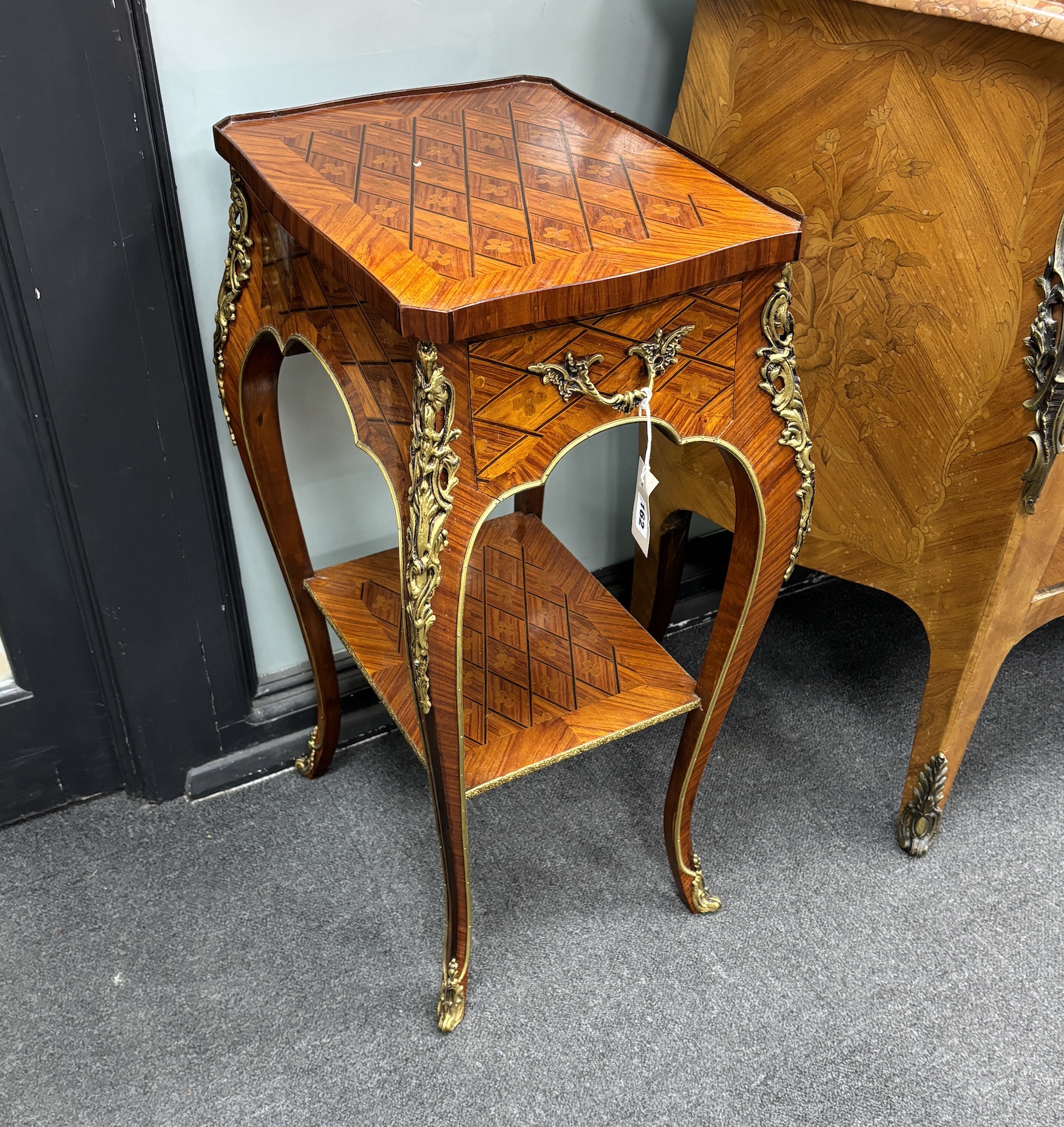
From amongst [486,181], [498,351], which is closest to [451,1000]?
[498,351]

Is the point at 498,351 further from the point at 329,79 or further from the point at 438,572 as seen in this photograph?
the point at 329,79

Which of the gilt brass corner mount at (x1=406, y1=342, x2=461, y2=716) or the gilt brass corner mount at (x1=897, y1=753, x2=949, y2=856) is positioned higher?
the gilt brass corner mount at (x1=406, y1=342, x2=461, y2=716)

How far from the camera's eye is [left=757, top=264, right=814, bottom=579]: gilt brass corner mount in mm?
820

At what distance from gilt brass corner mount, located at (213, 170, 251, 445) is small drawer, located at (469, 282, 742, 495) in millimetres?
343

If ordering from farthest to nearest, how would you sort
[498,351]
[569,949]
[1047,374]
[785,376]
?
[569,949] < [1047,374] < [785,376] < [498,351]

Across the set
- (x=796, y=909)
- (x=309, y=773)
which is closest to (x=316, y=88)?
(x=309, y=773)

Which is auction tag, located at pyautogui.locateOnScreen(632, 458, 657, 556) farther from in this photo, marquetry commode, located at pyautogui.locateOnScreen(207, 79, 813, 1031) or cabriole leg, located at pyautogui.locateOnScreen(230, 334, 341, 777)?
cabriole leg, located at pyautogui.locateOnScreen(230, 334, 341, 777)

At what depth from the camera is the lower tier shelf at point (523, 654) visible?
1035 mm

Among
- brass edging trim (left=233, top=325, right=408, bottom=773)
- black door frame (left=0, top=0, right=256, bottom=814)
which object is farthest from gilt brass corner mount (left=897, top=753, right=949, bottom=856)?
black door frame (left=0, top=0, right=256, bottom=814)

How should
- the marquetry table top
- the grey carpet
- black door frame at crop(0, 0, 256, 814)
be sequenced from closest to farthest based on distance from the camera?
the marquetry table top → black door frame at crop(0, 0, 256, 814) → the grey carpet

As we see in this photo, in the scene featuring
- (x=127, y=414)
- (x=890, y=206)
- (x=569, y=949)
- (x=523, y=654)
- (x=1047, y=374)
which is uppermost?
(x=890, y=206)

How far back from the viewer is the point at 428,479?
76 centimetres

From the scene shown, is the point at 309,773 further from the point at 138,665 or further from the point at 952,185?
the point at 952,185

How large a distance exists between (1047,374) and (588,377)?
463 mm
